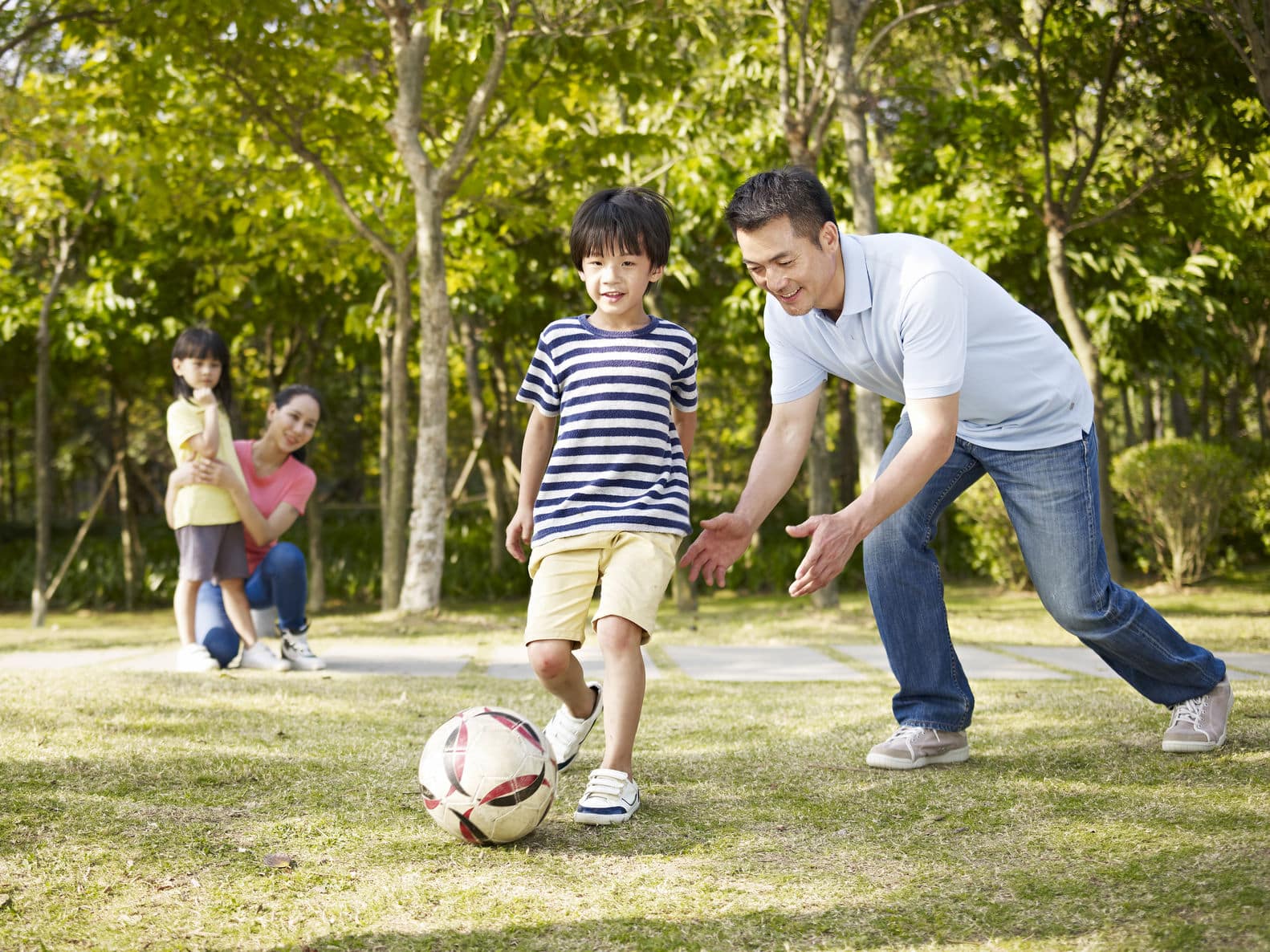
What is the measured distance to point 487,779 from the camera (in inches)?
106

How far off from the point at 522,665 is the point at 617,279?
3541mm

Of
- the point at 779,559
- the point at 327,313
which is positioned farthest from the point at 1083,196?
the point at 327,313

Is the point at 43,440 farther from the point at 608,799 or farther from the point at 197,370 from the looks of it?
the point at 608,799

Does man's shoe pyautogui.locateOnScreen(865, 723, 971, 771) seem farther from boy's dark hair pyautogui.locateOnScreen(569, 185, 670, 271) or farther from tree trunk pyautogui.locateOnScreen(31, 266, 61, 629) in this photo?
tree trunk pyautogui.locateOnScreen(31, 266, 61, 629)

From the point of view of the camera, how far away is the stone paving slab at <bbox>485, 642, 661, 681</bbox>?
5926mm

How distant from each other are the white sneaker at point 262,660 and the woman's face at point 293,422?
1.05 meters

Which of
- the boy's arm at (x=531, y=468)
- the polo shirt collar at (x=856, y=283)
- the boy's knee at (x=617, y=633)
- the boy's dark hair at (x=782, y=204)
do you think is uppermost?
the boy's dark hair at (x=782, y=204)

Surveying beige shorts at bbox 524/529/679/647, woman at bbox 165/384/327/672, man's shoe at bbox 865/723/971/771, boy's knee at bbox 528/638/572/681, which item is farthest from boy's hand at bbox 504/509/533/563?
woman at bbox 165/384/327/672

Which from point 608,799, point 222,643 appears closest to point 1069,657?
point 608,799

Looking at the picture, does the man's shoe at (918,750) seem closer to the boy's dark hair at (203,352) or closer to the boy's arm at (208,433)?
the boy's arm at (208,433)

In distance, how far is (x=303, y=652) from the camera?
619 cm

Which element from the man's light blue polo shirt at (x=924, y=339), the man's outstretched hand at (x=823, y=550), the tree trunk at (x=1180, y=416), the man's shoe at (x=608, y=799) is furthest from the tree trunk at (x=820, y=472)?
the tree trunk at (x=1180, y=416)

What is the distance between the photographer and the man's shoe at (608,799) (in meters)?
2.89

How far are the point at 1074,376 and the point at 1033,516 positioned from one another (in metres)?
0.43
